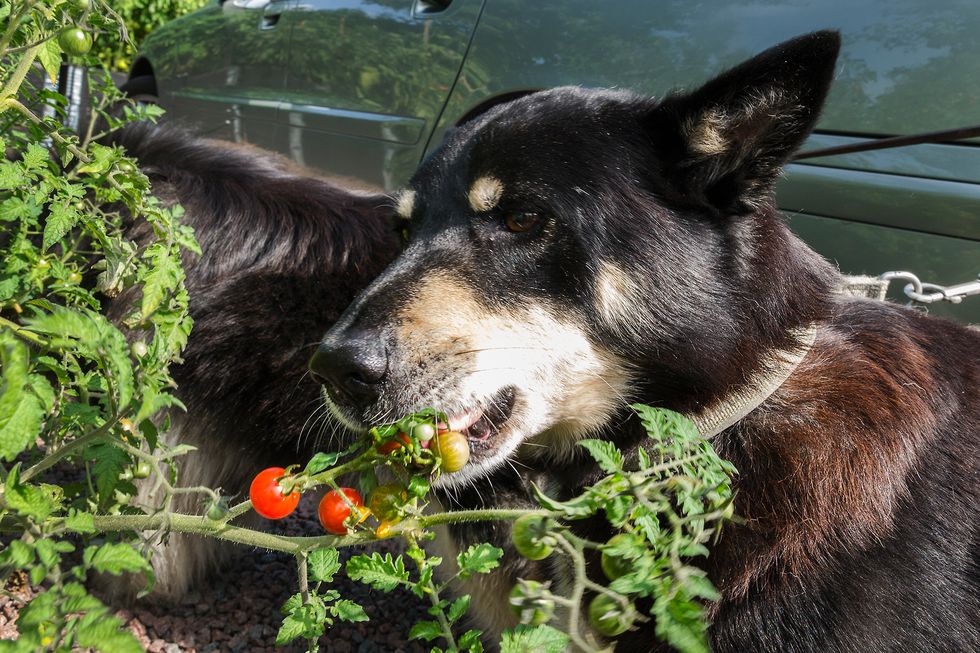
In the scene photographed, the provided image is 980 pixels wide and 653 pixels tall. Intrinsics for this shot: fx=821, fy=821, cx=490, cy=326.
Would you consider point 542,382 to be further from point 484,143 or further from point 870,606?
point 870,606

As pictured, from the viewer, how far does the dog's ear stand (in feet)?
5.98

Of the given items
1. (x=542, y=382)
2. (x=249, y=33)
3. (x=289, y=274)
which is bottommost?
(x=249, y=33)

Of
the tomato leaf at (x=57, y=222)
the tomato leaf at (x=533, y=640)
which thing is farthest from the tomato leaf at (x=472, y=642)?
the tomato leaf at (x=57, y=222)

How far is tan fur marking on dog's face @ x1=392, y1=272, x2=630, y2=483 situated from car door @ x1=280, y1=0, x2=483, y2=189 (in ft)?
8.75

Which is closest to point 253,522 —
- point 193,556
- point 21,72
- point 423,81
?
point 193,556

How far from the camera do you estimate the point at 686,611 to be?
3.12ft

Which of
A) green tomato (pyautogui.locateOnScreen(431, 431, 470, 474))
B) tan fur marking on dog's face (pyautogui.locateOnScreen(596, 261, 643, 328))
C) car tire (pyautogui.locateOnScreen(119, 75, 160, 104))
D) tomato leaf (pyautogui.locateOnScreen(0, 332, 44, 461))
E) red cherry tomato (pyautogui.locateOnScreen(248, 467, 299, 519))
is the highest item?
tomato leaf (pyautogui.locateOnScreen(0, 332, 44, 461))

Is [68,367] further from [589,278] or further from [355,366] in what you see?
A: [589,278]

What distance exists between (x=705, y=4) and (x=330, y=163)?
240 cm

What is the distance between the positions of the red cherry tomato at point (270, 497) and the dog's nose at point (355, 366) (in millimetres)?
620

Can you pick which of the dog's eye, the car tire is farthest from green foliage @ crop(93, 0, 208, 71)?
the dog's eye

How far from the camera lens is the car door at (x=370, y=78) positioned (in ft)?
14.4

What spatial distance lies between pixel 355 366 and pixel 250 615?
1336mm

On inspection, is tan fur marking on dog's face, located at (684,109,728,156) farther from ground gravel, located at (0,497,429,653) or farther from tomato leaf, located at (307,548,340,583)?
ground gravel, located at (0,497,429,653)
